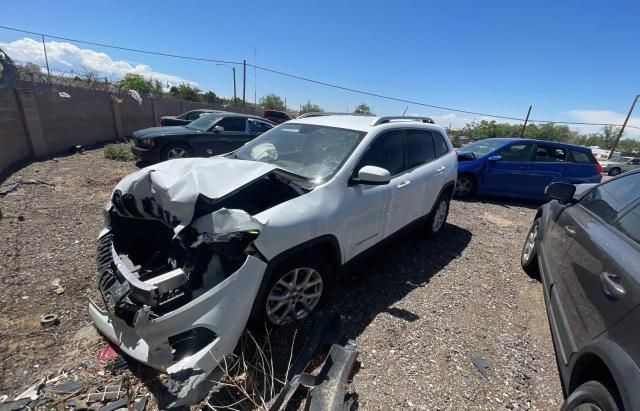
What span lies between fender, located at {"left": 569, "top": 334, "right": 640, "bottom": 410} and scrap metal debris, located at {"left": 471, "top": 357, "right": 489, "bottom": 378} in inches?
37.0

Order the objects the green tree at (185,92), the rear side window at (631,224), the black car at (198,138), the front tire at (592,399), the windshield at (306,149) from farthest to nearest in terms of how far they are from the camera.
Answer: the green tree at (185,92) < the black car at (198,138) < the windshield at (306,149) < the rear side window at (631,224) < the front tire at (592,399)

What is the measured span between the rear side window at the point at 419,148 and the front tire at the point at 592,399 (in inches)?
105

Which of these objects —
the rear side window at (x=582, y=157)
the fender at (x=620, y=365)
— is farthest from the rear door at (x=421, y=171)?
the rear side window at (x=582, y=157)

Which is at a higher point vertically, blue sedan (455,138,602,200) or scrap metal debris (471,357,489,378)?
blue sedan (455,138,602,200)

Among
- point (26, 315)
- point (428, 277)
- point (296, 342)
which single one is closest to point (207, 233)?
point (296, 342)

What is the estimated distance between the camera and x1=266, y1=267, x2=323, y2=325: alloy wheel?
2.45 meters

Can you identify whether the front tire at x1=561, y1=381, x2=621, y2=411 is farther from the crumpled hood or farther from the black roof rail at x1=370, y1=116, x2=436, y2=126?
the black roof rail at x1=370, y1=116, x2=436, y2=126

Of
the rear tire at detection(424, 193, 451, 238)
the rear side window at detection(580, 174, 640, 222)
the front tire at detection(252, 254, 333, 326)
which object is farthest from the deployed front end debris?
the rear tire at detection(424, 193, 451, 238)

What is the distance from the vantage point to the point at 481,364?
256 centimetres

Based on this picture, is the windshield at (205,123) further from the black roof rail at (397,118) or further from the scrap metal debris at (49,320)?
the scrap metal debris at (49,320)

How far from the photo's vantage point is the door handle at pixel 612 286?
5.12 feet

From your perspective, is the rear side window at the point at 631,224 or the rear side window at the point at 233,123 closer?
the rear side window at the point at 631,224

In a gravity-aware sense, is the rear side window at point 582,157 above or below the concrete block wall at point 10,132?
above

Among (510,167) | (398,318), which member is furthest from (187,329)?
(510,167)
